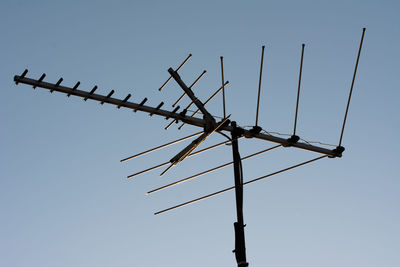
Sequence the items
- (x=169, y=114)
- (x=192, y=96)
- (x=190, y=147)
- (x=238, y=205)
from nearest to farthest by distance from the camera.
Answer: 1. (x=238, y=205)
2. (x=190, y=147)
3. (x=169, y=114)
4. (x=192, y=96)

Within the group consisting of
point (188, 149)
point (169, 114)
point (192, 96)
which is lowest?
point (188, 149)

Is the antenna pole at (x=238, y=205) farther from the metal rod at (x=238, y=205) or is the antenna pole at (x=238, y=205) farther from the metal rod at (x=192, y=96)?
the metal rod at (x=192, y=96)

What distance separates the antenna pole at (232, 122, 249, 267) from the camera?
535 cm

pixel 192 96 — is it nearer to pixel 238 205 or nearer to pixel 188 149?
pixel 188 149

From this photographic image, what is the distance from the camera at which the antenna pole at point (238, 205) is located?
535 centimetres

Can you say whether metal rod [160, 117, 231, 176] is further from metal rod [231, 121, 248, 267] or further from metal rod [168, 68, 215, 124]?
metal rod [231, 121, 248, 267]

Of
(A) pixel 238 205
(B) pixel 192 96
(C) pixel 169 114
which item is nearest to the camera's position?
(A) pixel 238 205

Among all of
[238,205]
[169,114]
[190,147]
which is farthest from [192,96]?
[238,205]

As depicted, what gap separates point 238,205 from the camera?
18.7 ft

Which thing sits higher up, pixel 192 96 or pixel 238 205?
pixel 192 96

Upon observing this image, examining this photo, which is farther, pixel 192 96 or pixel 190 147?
pixel 192 96

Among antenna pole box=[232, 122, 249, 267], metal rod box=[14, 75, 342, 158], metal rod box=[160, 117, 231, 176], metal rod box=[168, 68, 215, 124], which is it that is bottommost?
antenna pole box=[232, 122, 249, 267]

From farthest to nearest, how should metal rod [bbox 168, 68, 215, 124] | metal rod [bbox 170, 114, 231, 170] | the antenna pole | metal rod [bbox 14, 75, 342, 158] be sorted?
metal rod [bbox 168, 68, 215, 124] < metal rod [bbox 170, 114, 231, 170] < metal rod [bbox 14, 75, 342, 158] < the antenna pole

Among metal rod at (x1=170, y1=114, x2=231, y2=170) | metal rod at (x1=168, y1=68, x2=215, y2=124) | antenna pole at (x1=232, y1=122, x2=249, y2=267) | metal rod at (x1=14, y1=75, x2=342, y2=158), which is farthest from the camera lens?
metal rod at (x1=168, y1=68, x2=215, y2=124)
